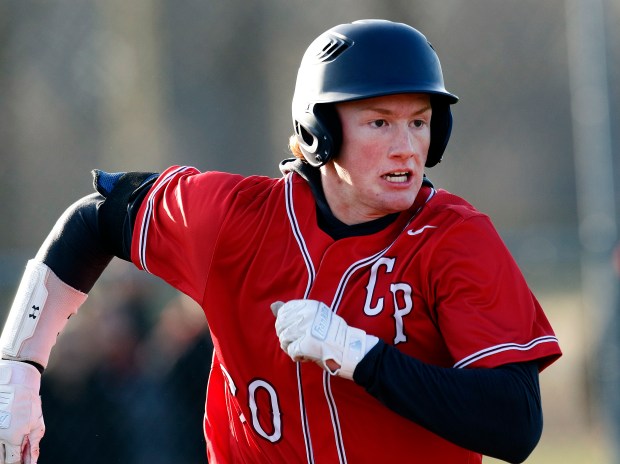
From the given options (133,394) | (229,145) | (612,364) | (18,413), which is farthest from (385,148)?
(229,145)

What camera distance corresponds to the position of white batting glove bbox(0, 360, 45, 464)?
3.11m

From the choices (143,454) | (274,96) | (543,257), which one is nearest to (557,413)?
(543,257)

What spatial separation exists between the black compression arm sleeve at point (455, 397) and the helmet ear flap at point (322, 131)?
0.64 m

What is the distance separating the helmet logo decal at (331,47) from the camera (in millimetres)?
3012

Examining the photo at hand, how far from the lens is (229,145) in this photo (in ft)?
24.4

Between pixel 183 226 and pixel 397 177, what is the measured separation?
64cm

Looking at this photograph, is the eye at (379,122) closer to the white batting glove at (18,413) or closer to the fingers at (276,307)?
the fingers at (276,307)

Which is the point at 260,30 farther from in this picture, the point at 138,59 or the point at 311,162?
the point at 311,162

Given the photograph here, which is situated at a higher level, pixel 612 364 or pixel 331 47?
pixel 331 47

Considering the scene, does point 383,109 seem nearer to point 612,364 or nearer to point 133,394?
point 133,394

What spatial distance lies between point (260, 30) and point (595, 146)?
2.88m

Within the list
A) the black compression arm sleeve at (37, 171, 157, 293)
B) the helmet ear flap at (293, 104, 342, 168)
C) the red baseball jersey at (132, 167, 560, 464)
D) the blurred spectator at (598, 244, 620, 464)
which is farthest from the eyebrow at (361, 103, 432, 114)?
the blurred spectator at (598, 244, 620, 464)

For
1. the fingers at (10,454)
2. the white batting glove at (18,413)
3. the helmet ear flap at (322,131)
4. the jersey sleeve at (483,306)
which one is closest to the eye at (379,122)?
the helmet ear flap at (322,131)

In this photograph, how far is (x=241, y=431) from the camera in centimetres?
312
